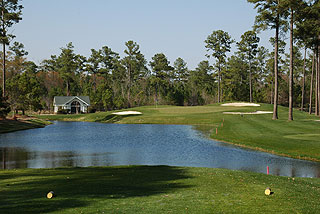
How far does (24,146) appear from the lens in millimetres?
32625

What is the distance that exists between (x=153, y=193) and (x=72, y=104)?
94.9 metres

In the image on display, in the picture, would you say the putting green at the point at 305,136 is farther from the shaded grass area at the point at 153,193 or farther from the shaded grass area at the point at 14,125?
the shaded grass area at the point at 14,125

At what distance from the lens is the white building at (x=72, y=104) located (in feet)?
334

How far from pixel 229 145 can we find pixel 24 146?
1826 cm

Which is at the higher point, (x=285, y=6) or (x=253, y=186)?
(x=285, y=6)

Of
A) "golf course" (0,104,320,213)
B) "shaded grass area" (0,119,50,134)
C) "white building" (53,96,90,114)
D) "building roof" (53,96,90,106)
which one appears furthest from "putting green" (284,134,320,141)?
"building roof" (53,96,90,106)

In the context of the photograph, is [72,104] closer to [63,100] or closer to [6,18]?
[63,100]

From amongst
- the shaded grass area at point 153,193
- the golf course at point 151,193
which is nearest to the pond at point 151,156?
the golf course at point 151,193

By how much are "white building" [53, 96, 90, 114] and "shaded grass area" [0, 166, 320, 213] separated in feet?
287

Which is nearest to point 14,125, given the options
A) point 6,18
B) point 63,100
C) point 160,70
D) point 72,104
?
point 6,18

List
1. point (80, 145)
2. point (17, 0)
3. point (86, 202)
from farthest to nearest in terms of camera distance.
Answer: point (17, 0), point (80, 145), point (86, 202)

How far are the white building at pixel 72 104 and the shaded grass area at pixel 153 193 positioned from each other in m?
87.5

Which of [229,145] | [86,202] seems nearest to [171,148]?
[229,145]

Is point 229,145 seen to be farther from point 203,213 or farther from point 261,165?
point 203,213
